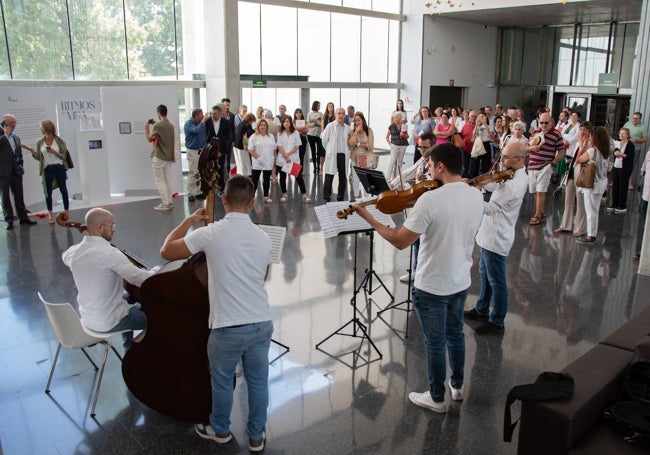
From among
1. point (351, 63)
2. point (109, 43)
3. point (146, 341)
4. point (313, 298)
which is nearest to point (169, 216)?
point (313, 298)

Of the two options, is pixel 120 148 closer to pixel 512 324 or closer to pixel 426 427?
pixel 512 324

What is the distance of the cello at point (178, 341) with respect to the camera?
3.44 metres

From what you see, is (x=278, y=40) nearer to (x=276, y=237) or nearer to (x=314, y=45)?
(x=314, y=45)

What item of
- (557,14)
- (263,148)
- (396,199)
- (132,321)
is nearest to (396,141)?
(263,148)

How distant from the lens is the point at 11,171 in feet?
29.3

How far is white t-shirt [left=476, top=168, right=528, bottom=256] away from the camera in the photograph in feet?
16.5

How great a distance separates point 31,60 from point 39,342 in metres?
8.71

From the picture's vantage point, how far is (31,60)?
11.8 metres

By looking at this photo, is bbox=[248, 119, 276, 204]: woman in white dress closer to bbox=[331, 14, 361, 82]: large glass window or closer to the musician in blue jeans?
the musician in blue jeans

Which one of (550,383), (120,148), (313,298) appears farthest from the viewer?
(120,148)

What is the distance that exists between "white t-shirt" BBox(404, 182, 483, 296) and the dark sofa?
88 centimetres

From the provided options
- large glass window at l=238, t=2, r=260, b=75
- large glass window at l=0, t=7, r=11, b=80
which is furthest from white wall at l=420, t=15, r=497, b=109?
large glass window at l=0, t=7, r=11, b=80

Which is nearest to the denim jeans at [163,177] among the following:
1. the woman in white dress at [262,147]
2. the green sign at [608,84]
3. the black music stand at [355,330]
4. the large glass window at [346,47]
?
the woman in white dress at [262,147]

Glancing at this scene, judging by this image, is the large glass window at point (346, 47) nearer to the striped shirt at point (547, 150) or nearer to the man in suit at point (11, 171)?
the striped shirt at point (547, 150)
